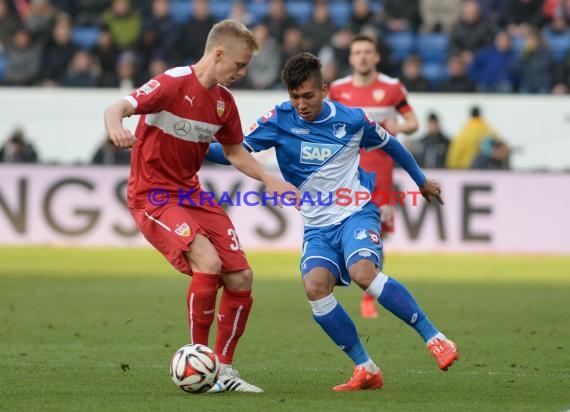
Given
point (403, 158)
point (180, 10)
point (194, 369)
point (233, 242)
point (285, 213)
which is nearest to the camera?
point (194, 369)

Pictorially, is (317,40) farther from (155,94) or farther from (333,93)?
(155,94)

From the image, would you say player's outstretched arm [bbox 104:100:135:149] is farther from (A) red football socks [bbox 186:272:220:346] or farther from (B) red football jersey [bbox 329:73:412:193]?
(B) red football jersey [bbox 329:73:412:193]

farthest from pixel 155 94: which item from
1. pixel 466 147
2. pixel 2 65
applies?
pixel 2 65

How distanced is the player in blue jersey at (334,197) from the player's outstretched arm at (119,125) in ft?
3.59

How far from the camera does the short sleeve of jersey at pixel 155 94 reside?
7602 mm

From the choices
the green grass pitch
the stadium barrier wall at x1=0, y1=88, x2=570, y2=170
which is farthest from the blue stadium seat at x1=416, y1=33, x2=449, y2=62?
the green grass pitch

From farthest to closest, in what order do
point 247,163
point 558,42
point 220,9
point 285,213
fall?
point 220,9 < point 558,42 < point 285,213 < point 247,163

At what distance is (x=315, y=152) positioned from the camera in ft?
27.5

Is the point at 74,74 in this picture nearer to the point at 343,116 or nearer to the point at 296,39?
the point at 296,39

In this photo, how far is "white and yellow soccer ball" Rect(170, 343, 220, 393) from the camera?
748 centimetres

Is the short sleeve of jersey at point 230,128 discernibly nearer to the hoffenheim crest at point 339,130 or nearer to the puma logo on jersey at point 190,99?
the puma logo on jersey at point 190,99

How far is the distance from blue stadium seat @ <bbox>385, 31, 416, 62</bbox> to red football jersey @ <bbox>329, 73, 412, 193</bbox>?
38.4 ft

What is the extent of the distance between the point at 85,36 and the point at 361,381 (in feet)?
60.1

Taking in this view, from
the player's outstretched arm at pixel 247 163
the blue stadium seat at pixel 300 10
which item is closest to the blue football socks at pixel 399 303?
the player's outstretched arm at pixel 247 163
